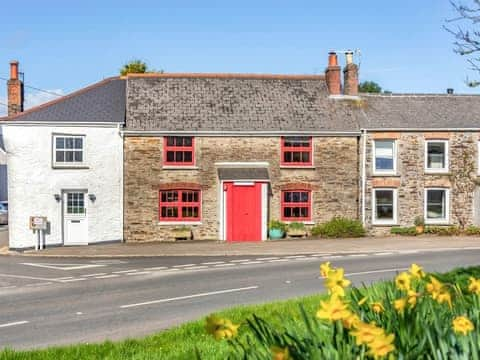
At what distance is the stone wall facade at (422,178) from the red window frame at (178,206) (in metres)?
8.51

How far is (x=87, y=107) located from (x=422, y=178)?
17183 millimetres

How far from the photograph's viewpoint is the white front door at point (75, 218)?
29.9m

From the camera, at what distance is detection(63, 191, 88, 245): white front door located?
29.9m

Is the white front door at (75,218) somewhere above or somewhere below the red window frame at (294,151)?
below

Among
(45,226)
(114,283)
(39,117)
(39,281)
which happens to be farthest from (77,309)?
(39,117)

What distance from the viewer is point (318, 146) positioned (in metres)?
31.5

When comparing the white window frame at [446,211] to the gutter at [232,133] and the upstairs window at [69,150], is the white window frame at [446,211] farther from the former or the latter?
the upstairs window at [69,150]

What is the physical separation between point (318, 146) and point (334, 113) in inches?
90.6

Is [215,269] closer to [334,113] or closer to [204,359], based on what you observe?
[204,359]

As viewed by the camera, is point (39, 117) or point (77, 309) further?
point (39, 117)

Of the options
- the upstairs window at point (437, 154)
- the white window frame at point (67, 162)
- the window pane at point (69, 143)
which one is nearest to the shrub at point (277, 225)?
the upstairs window at point (437, 154)

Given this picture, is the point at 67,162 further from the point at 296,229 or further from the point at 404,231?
the point at 404,231

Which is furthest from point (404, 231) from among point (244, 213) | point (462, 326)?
point (462, 326)

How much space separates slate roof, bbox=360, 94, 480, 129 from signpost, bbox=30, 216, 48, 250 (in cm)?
1609
